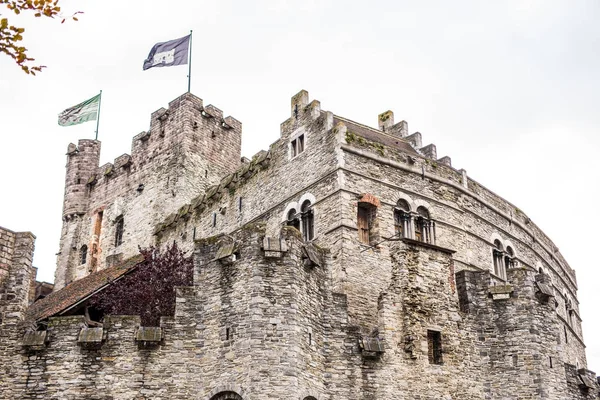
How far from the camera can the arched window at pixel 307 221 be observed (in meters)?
28.9

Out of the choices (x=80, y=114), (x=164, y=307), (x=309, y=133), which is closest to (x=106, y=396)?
(x=164, y=307)

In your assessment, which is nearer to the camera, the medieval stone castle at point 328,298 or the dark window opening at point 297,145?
the medieval stone castle at point 328,298

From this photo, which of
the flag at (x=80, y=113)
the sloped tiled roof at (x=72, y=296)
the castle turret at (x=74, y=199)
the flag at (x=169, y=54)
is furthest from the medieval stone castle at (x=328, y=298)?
the flag at (x=80, y=113)

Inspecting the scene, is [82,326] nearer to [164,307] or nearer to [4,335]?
[4,335]

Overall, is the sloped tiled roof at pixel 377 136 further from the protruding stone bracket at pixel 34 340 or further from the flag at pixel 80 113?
the flag at pixel 80 113

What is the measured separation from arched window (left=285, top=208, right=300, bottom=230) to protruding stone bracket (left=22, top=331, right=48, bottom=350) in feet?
33.6

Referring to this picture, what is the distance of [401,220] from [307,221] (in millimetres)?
3192

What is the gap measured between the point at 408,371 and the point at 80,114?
93.7 feet

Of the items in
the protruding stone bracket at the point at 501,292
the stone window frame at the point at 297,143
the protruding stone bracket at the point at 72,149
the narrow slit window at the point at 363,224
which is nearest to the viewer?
the protruding stone bracket at the point at 501,292

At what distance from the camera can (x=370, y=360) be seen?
23516 millimetres

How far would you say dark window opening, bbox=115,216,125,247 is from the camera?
137 feet

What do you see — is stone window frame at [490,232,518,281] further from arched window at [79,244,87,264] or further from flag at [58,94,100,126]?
flag at [58,94,100,126]

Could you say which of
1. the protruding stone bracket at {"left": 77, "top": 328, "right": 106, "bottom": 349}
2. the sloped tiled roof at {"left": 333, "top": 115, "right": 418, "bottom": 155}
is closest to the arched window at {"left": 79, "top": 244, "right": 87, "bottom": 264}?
the sloped tiled roof at {"left": 333, "top": 115, "right": 418, "bottom": 155}

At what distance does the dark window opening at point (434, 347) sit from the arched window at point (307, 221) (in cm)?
554
